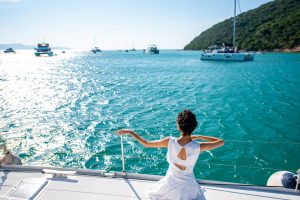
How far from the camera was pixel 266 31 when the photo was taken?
122250 mm

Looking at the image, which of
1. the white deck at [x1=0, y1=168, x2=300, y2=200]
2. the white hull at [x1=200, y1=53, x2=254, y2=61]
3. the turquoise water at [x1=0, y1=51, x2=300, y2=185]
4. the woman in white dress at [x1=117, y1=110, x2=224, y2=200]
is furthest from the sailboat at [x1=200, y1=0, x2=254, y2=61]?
the woman in white dress at [x1=117, y1=110, x2=224, y2=200]

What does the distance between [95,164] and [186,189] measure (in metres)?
7.42

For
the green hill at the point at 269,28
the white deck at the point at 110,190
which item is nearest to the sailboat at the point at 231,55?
the green hill at the point at 269,28

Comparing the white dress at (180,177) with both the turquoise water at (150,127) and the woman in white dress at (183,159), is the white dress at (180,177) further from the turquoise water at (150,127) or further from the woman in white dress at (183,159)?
the turquoise water at (150,127)

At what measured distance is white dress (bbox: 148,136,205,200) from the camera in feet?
10.5

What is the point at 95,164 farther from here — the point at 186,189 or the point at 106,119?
the point at 186,189

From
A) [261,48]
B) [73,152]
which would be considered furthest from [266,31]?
[73,152]

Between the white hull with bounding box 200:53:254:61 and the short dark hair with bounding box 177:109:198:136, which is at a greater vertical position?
the white hull with bounding box 200:53:254:61

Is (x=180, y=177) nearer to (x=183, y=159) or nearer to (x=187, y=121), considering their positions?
(x=183, y=159)

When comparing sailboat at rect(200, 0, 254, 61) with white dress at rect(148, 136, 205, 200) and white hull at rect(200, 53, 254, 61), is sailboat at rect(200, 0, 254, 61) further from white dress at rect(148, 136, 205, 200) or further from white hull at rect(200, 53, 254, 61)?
white dress at rect(148, 136, 205, 200)

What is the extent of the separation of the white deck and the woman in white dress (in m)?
0.63

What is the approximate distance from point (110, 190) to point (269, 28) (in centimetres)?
13623

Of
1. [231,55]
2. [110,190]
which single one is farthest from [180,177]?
[231,55]

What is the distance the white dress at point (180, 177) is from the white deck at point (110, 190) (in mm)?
607
